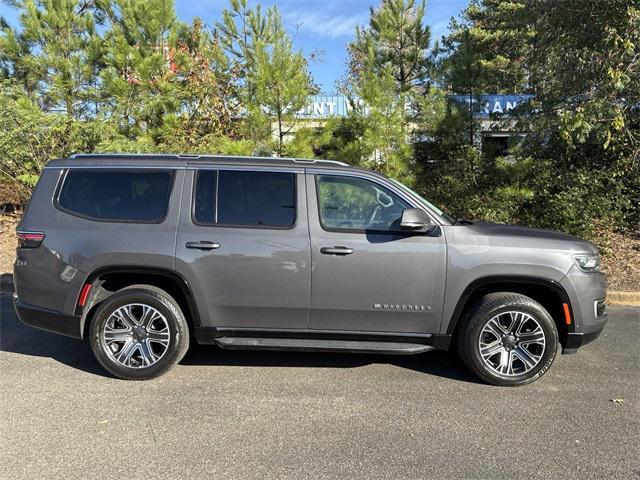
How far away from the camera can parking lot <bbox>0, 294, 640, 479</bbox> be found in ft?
10.1

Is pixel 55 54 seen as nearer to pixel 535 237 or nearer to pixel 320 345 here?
pixel 320 345

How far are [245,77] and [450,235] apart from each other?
21.5 feet

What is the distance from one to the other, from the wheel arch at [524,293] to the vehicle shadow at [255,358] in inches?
19.4

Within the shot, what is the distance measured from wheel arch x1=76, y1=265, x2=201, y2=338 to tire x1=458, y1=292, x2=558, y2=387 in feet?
7.47

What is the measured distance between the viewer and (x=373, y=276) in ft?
13.7

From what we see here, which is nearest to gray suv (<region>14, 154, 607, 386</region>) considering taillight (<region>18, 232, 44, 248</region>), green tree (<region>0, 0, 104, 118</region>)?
taillight (<region>18, 232, 44, 248</region>)

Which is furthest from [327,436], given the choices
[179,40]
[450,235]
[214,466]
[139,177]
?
[179,40]

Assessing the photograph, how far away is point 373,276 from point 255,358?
4.98 ft

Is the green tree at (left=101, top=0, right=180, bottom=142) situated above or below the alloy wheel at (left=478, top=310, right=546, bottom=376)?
above

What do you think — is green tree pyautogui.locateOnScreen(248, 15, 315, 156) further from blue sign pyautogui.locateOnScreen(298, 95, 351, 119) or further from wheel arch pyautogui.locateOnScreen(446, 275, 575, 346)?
wheel arch pyautogui.locateOnScreen(446, 275, 575, 346)

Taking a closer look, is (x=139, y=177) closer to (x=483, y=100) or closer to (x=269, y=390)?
(x=269, y=390)

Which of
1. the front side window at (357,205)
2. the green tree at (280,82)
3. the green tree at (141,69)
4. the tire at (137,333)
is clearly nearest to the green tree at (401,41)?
the green tree at (280,82)

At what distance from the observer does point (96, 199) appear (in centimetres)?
441

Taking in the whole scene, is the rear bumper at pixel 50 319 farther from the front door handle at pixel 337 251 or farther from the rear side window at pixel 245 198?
the front door handle at pixel 337 251
